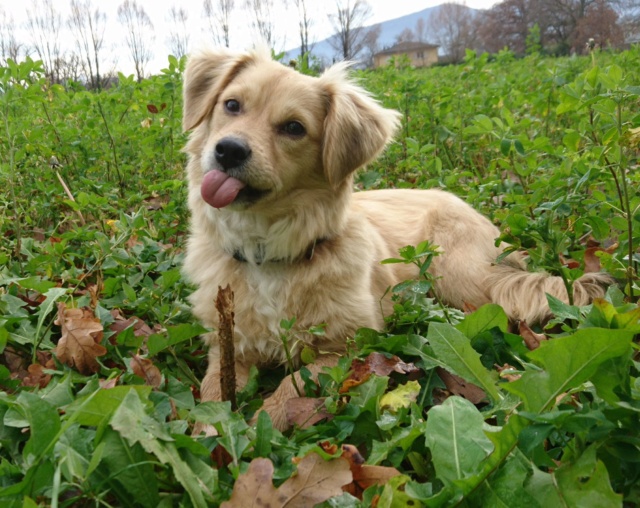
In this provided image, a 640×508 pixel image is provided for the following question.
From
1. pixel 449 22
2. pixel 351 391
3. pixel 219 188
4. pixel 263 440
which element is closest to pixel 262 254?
pixel 219 188

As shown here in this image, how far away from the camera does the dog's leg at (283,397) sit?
1.92m

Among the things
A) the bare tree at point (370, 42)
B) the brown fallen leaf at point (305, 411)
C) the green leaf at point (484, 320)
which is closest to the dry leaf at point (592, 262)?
the green leaf at point (484, 320)

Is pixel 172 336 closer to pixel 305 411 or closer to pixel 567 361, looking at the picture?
pixel 305 411

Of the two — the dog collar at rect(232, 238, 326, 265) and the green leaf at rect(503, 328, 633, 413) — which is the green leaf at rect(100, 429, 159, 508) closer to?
the green leaf at rect(503, 328, 633, 413)

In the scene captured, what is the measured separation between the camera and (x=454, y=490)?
1.22 meters

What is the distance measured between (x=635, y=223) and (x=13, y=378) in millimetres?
2480

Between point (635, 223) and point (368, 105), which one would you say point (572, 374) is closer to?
point (635, 223)

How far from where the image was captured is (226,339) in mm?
1618

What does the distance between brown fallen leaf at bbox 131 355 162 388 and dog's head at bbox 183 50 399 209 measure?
0.85 m

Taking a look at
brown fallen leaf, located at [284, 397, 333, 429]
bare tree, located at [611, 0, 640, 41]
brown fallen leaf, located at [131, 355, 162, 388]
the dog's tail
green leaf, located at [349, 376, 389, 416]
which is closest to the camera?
green leaf, located at [349, 376, 389, 416]

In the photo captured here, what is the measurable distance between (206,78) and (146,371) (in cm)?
187

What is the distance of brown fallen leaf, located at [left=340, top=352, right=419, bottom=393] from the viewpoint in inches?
77.2

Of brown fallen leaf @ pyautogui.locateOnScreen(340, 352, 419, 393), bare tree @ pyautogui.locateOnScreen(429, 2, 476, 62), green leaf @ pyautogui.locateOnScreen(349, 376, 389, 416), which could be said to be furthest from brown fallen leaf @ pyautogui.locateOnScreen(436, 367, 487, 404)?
bare tree @ pyautogui.locateOnScreen(429, 2, 476, 62)

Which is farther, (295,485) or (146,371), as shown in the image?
(146,371)
